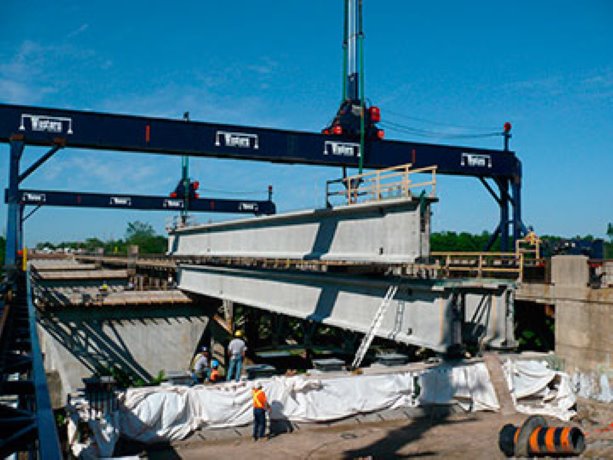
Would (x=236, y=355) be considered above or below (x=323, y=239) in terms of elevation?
below

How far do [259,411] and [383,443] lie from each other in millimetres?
2456

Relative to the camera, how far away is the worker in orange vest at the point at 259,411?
10781 millimetres

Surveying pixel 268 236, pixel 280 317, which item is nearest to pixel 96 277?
pixel 280 317

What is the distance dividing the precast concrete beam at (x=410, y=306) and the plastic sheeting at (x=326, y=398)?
1.06m

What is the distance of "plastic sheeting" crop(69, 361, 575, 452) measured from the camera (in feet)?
34.2

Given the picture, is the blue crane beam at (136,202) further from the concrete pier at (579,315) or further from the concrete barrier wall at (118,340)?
the concrete pier at (579,315)

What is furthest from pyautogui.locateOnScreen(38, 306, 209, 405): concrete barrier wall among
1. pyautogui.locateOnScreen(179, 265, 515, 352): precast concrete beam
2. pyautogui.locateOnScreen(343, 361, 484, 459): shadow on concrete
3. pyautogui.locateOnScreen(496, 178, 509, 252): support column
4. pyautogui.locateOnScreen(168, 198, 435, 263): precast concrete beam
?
pyautogui.locateOnScreen(343, 361, 484, 459): shadow on concrete

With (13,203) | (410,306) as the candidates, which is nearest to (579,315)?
(410,306)

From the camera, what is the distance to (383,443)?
424 inches

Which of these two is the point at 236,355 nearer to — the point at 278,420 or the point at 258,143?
the point at 278,420

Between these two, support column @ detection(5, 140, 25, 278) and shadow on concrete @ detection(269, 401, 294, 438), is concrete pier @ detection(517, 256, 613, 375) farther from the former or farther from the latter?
support column @ detection(5, 140, 25, 278)

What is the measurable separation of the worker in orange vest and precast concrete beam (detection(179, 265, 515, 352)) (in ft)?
15.3

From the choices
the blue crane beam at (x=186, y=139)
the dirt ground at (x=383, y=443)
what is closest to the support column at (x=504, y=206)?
the blue crane beam at (x=186, y=139)

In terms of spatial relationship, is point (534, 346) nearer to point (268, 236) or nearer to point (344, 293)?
point (344, 293)
